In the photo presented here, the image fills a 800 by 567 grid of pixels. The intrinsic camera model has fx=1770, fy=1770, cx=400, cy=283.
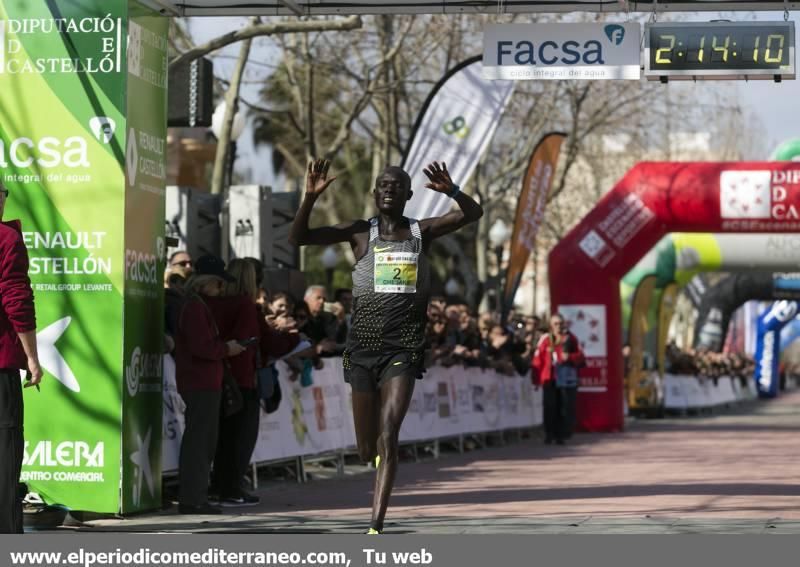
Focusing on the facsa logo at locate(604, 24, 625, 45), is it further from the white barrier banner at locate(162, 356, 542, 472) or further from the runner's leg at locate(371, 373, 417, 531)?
the runner's leg at locate(371, 373, 417, 531)

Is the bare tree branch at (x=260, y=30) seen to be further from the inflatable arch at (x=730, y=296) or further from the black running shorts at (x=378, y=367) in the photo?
the inflatable arch at (x=730, y=296)

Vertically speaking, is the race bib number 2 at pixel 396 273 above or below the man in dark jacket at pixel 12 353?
above

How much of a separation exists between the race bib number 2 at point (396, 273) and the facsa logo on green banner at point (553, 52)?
13.5 feet

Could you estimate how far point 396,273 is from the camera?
31.4 ft

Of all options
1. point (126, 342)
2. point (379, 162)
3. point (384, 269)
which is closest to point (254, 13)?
point (126, 342)

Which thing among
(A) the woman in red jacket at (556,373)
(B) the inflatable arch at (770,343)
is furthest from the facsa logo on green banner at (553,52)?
(B) the inflatable arch at (770,343)

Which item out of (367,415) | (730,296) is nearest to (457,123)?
(367,415)

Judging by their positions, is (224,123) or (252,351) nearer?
(252,351)

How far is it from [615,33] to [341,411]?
18.7ft

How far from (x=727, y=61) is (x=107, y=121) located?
4.72 m

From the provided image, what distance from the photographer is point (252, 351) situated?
13.3 m

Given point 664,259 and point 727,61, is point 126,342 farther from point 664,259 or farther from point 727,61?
point 664,259

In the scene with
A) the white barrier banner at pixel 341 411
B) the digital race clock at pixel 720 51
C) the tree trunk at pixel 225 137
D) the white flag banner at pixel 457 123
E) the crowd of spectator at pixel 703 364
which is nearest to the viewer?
the digital race clock at pixel 720 51

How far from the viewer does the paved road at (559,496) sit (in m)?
10.6
